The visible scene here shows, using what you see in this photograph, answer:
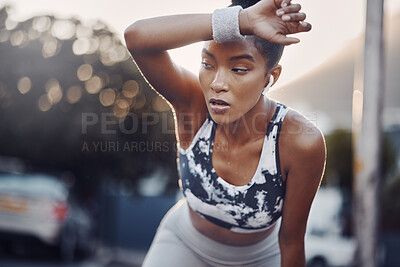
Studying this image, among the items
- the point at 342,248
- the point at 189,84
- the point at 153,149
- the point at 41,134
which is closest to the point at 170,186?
the point at 153,149

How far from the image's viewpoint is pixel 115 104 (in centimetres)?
886

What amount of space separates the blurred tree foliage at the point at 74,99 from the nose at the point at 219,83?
6564 millimetres

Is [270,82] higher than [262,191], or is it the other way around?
[270,82]

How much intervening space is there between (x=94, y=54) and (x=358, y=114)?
5364 mm

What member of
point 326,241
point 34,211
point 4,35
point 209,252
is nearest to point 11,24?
point 4,35

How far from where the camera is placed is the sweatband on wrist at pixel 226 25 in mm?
1523

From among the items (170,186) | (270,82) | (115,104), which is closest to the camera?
(270,82)

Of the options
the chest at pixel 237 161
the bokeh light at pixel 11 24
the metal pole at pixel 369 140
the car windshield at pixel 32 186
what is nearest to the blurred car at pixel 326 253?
the metal pole at pixel 369 140

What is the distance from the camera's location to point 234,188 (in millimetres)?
1784

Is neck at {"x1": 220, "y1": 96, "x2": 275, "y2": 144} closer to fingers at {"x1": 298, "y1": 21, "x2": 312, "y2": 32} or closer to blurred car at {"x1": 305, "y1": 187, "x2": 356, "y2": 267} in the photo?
fingers at {"x1": 298, "y1": 21, "x2": 312, "y2": 32}

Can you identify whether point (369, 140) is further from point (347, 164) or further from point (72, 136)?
point (347, 164)

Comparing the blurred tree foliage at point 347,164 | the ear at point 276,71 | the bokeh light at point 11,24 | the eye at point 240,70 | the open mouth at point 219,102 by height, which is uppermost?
the eye at point 240,70

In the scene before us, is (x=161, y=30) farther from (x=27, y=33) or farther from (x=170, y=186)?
(x=170, y=186)

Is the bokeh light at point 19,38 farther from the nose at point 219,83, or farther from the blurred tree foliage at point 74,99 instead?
the nose at point 219,83
